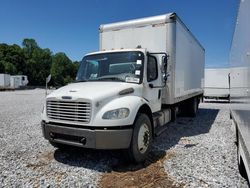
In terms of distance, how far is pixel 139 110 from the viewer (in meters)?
5.60

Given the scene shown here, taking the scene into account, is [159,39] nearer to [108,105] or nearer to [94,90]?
[94,90]

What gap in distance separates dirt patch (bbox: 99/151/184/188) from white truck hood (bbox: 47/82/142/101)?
1501 mm

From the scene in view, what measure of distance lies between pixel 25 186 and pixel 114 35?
523 cm

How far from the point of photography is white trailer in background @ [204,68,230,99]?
885 inches

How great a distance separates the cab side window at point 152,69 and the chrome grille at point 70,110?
1.96m

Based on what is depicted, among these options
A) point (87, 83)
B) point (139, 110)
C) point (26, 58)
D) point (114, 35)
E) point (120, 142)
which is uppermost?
point (26, 58)

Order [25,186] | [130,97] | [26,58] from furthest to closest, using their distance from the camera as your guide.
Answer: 1. [26,58]
2. [130,97]
3. [25,186]

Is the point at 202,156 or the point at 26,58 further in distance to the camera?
the point at 26,58

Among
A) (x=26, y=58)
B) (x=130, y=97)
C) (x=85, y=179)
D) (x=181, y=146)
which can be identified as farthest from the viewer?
(x=26, y=58)

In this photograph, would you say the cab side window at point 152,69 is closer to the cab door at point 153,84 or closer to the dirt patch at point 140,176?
the cab door at point 153,84

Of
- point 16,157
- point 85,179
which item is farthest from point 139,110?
point 16,157

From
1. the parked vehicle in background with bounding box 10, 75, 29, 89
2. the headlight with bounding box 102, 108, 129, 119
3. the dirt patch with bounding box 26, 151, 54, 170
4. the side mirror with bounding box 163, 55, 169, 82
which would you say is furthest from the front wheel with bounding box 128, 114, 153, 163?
the parked vehicle in background with bounding box 10, 75, 29, 89

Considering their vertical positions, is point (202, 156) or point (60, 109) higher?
point (60, 109)

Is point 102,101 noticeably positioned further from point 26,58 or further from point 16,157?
point 26,58
